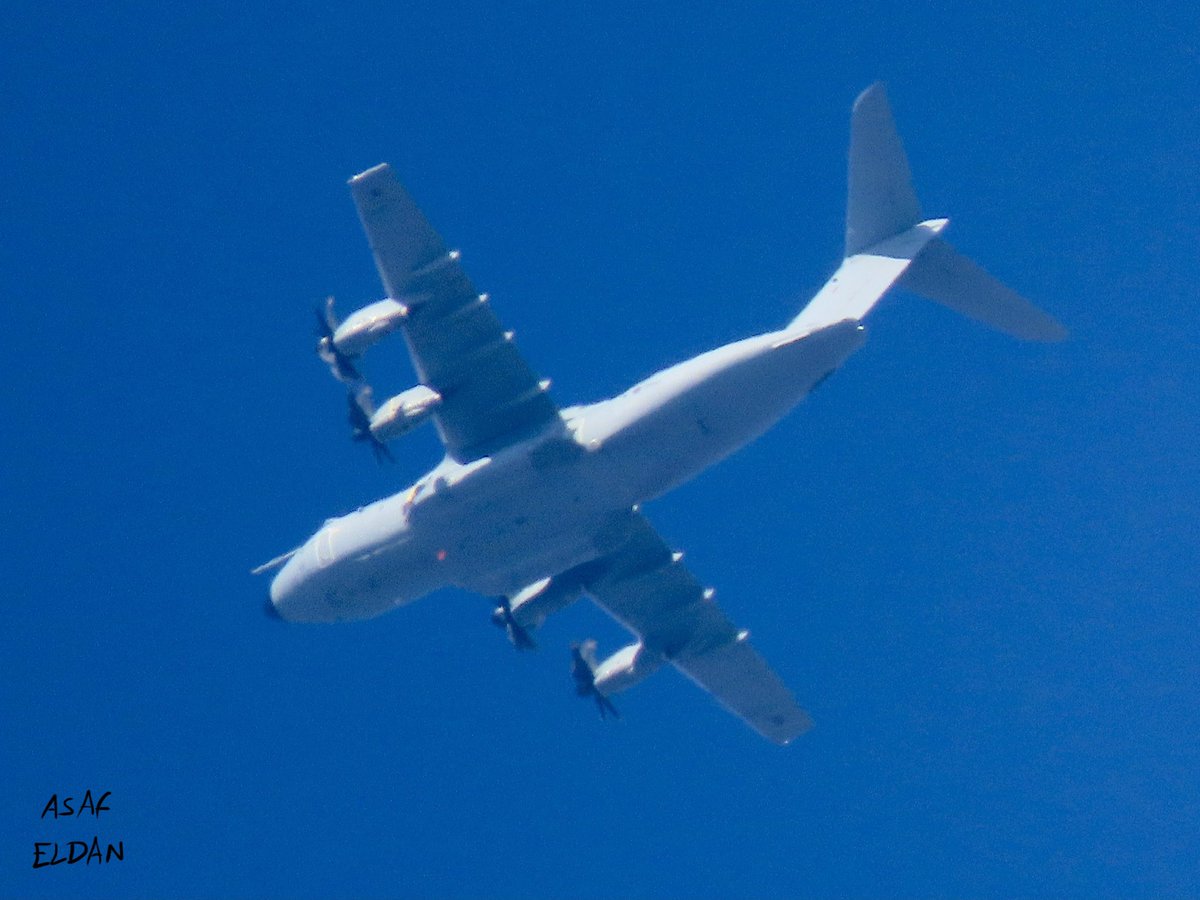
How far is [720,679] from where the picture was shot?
3619 cm

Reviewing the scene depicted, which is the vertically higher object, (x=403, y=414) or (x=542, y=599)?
(x=403, y=414)

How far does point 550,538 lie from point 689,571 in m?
4.61

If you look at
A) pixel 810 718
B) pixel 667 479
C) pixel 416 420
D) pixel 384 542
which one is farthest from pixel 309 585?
pixel 810 718

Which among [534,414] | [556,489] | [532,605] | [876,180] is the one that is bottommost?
[532,605]

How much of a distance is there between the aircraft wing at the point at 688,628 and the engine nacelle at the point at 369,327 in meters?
7.10

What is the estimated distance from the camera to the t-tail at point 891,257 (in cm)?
2872

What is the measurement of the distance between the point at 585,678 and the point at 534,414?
8345 mm

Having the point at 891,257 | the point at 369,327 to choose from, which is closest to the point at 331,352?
the point at 369,327

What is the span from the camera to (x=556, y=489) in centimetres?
2972

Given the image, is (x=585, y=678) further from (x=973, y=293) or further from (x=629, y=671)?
(x=973, y=293)

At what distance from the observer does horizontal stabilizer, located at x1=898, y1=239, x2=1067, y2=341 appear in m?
29.2

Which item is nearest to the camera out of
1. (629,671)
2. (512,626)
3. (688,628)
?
(512,626)

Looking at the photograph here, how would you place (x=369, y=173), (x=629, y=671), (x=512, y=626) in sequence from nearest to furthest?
(x=369, y=173)
(x=512, y=626)
(x=629, y=671)

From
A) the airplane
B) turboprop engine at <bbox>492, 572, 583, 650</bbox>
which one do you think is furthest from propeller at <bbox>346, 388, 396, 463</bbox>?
turboprop engine at <bbox>492, 572, 583, 650</bbox>
